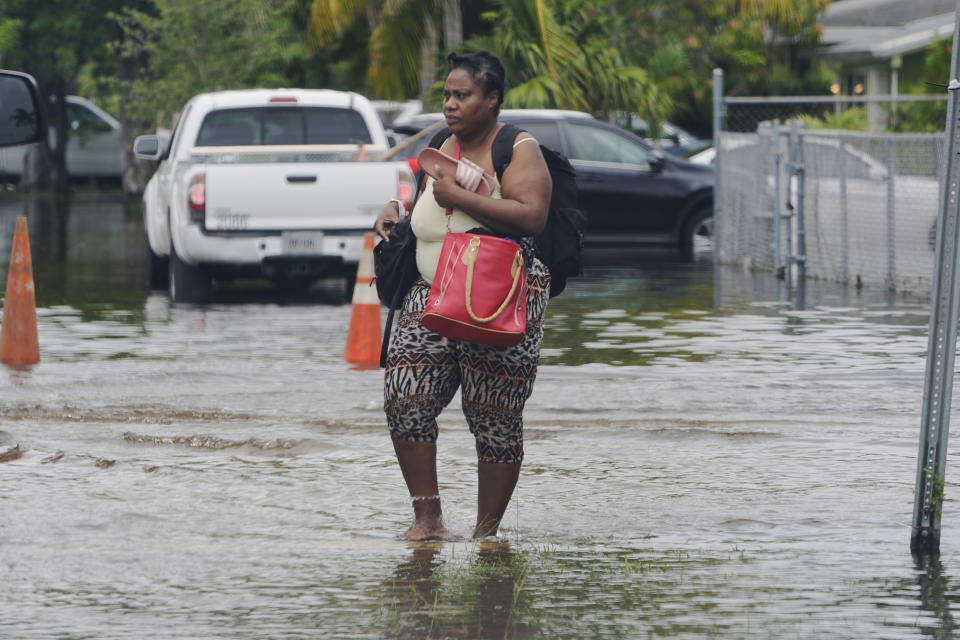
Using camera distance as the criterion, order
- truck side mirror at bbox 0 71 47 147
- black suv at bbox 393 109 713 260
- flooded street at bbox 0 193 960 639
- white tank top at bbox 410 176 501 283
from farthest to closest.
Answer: black suv at bbox 393 109 713 260
truck side mirror at bbox 0 71 47 147
white tank top at bbox 410 176 501 283
flooded street at bbox 0 193 960 639

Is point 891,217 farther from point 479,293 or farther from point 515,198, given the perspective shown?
point 479,293

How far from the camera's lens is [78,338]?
12914 mm

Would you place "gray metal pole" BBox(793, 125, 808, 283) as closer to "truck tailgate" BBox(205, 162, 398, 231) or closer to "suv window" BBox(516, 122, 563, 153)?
"suv window" BBox(516, 122, 563, 153)

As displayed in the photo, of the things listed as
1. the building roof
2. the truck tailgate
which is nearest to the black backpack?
the truck tailgate

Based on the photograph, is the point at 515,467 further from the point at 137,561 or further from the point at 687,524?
the point at 137,561

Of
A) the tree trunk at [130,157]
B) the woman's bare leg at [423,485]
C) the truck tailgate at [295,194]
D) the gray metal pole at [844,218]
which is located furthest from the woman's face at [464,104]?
the tree trunk at [130,157]

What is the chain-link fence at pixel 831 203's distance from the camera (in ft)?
53.1

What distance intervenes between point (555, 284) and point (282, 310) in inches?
352

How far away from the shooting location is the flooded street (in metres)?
5.43

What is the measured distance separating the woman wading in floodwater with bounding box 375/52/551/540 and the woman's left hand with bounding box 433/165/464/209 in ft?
0.11

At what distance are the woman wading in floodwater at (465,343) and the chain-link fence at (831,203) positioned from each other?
9.62 metres

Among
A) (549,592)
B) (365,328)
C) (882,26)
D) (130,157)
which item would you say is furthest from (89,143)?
(549,592)

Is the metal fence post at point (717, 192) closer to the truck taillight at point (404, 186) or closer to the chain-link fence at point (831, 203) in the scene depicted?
the chain-link fence at point (831, 203)

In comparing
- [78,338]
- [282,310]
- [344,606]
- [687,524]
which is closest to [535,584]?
[344,606]
